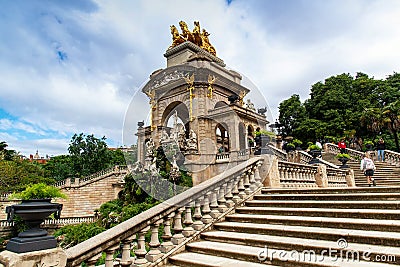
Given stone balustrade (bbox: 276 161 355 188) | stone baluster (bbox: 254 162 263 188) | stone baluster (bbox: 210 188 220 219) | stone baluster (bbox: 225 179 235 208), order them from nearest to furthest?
stone baluster (bbox: 210 188 220 219) → stone baluster (bbox: 225 179 235 208) → stone baluster (bbox: 254 162 263 188) → stone balustrade (bbox: 276 161 355 188)

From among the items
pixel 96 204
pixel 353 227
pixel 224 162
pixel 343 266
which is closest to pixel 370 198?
pixel 353 227

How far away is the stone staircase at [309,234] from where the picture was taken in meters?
3.66

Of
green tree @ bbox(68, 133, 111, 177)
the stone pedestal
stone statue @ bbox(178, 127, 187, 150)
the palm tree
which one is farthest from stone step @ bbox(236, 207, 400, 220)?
green tree @ bbox(68, 133, 111, 177)

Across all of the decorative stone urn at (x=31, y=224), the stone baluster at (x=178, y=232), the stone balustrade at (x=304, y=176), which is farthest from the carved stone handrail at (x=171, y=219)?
the stone balustrade at (x=304, y=176)

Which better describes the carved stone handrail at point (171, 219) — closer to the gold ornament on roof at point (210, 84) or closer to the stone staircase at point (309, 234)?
the stone staircase at point (309, 234)

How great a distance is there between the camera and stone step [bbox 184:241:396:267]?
347 centimetres

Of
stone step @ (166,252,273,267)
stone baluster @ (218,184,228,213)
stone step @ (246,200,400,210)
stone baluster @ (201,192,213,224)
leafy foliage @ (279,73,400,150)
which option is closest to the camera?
stone step @ (166,252,273,267)

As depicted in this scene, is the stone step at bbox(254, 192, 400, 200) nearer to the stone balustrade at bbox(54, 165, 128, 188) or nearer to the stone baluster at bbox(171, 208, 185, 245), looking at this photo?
the stone baluster at bbox(171, 208, 185, 245)

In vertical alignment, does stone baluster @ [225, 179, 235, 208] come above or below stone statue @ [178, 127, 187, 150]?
below

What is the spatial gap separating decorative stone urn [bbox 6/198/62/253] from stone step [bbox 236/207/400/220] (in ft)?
12.5

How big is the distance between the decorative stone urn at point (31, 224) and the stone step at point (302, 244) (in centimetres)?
271

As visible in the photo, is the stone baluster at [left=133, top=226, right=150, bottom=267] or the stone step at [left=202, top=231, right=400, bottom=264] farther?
the stone baluster at [left=133, top=226, right=150, bottom=267]

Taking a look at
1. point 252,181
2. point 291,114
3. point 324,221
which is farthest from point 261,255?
point 291,114

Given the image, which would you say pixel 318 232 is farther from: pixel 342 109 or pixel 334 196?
pixel 342 109
